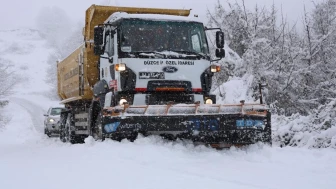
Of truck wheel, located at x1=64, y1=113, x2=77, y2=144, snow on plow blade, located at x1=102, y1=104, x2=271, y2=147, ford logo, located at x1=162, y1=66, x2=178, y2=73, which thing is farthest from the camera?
truck wheel, located at x1=64, y1=113, x2=77, y2=144

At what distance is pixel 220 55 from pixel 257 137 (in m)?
2.49

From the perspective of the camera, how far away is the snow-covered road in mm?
5129

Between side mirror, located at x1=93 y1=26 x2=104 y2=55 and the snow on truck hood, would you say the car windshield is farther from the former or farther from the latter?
side mirror, located at x1=93 y1=26 x2=104 y2=55

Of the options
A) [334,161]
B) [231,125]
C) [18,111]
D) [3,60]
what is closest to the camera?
[334,161]

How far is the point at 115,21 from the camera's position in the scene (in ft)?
31.0

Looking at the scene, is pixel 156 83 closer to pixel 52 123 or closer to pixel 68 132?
pixel 68 132

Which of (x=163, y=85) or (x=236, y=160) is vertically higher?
(x=163, y=85)

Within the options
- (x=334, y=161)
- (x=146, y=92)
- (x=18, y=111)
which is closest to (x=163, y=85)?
(x=146, y=92)

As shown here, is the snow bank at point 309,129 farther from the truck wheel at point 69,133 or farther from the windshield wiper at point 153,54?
the truck wheel at point 69,133

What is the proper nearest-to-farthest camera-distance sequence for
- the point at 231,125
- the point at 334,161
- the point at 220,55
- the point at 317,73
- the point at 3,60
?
the point at 334,161 < the point at 231,125 < the point at 220,55 < the point at 317,73 < the point at 3,60

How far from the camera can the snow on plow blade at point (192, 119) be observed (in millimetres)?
8000

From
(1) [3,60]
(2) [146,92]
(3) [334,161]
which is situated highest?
(1) [3,60]

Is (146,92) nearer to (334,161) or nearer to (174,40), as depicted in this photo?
(174,40)

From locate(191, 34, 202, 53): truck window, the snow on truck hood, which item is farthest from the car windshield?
locate(191, 34, 202, 53): truck window
